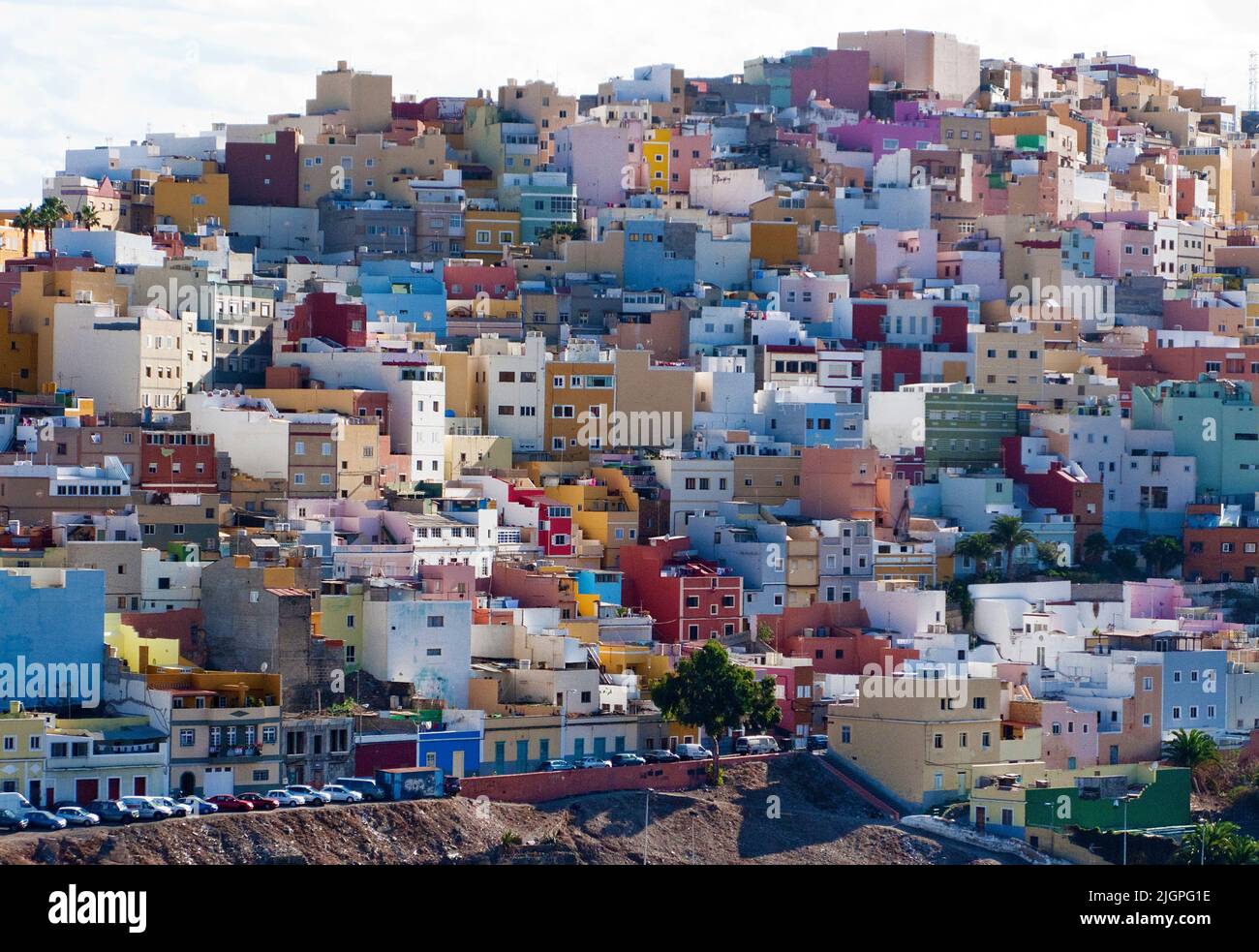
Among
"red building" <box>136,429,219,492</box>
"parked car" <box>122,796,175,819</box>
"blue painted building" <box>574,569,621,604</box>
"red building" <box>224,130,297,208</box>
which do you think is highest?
"red building" <box>224,130,297,208</box>

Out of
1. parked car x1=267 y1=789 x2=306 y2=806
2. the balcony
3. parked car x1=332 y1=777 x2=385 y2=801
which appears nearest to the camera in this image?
parked car x1=267 y1=789 x2=306 y2=806

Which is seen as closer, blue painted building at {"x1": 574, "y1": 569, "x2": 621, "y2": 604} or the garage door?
the garage door

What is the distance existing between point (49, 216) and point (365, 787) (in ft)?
76.2

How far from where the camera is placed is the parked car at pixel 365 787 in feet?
94.1

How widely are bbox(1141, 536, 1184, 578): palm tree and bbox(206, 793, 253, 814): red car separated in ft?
67.3

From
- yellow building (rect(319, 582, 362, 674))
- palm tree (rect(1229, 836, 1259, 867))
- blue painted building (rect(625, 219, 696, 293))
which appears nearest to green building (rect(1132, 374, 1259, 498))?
blue painted building (rect(625, 219, 696, 293))

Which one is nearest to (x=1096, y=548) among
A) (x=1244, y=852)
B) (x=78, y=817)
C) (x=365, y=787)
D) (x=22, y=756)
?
(x=1244, y=852)

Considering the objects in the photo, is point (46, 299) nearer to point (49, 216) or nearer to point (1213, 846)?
point (49, 216)

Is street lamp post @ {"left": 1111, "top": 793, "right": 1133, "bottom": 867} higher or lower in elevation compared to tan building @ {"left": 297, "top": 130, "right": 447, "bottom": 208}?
lower

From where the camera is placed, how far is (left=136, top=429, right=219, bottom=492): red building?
3650cm

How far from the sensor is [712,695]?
32.2 meters

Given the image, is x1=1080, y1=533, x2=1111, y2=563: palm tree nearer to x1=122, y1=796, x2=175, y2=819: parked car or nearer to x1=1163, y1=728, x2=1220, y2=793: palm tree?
x1=1163, y1=728, x2=1220, y2=793: palm tree
